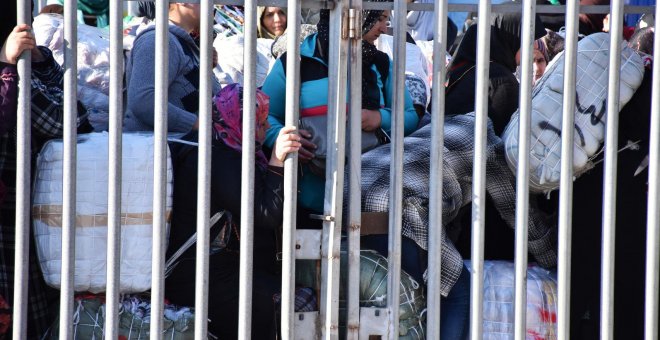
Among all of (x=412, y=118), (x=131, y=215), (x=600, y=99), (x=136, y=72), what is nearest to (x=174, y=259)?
(x=131, y=215)

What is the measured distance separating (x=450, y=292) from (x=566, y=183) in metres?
0.64

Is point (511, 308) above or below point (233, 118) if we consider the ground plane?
below

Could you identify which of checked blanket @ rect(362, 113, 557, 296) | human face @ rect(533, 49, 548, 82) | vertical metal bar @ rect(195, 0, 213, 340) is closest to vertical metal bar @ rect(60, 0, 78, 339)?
vertical metal bar @ rect(195, 0, 213, 340)

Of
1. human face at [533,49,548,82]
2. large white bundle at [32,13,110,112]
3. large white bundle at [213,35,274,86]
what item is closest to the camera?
large white bundle at [32,13,110,112]

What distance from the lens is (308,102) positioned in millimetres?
3668

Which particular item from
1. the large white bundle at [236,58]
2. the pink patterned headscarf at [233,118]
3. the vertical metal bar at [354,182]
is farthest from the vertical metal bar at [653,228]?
the large white bundle at [236,58]

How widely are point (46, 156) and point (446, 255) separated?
4.75ft

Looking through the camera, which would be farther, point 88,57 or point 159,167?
point 88,57

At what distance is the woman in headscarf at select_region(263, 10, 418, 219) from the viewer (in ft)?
12.0

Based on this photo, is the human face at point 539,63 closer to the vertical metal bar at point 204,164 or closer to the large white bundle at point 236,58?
the large white bundle at point 236,58

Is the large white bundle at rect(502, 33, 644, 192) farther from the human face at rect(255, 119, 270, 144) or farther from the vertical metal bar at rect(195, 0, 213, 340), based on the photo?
the vertical metal bar at rect(195, 0, 213, 340)

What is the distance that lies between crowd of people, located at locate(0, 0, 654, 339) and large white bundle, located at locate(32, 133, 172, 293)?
0.10 metres

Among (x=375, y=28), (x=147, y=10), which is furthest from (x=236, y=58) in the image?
(x=375, y=28)

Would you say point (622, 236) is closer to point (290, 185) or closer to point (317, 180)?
point (317, 180)
